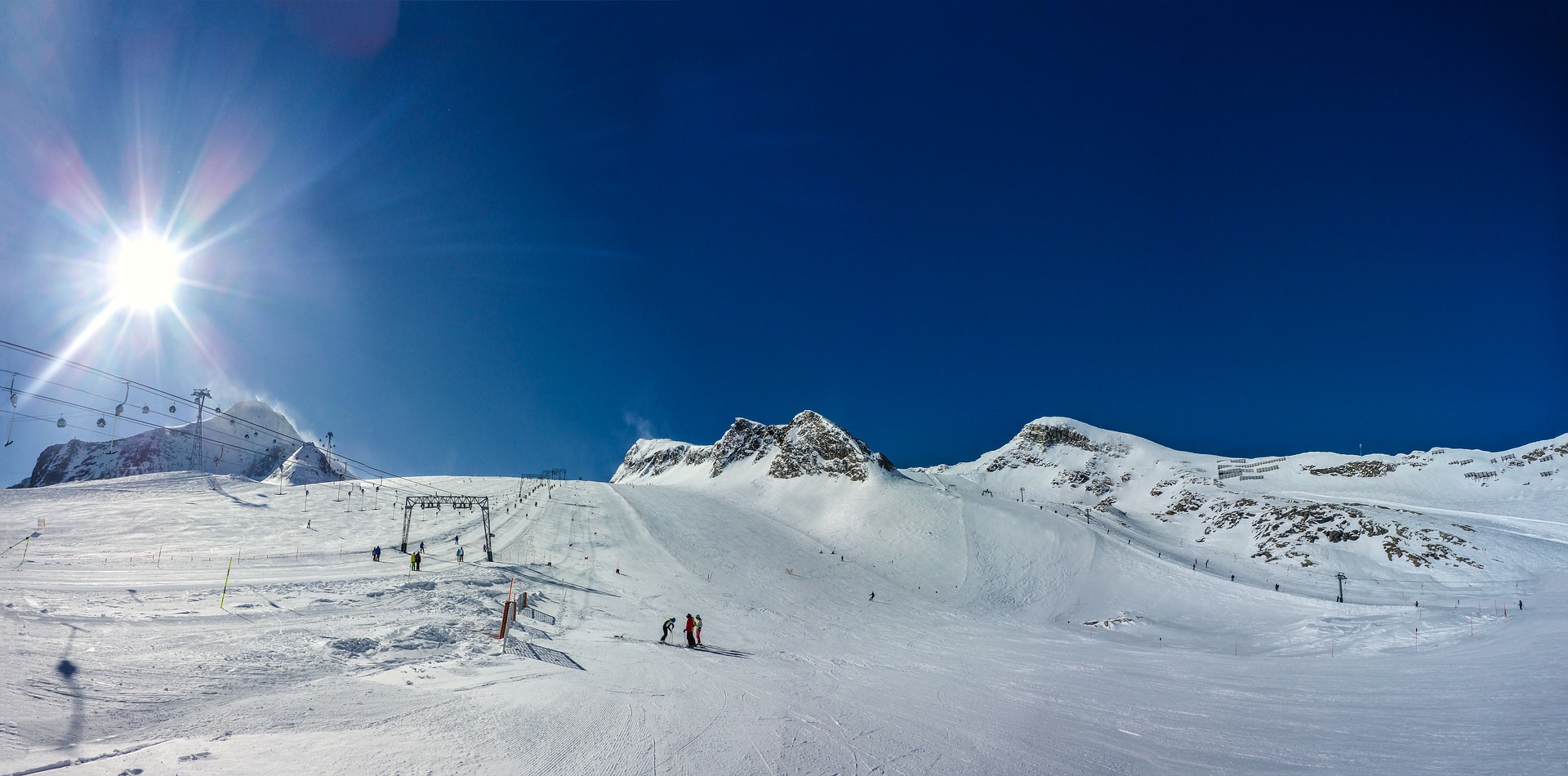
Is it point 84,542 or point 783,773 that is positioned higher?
point 84,542

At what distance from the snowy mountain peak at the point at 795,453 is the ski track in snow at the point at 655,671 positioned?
54.1 metres

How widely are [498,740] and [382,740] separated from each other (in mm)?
1413

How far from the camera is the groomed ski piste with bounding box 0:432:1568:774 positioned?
859 cm

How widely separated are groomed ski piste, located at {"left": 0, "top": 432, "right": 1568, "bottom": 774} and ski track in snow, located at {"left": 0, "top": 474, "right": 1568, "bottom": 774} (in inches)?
3.8

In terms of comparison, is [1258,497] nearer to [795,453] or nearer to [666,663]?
[795,453]

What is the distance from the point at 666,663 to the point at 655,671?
159 centimetres

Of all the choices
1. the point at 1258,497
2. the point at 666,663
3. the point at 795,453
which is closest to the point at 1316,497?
the point at 1258,497

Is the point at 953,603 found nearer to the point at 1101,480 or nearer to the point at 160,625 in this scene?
the point at 160,625

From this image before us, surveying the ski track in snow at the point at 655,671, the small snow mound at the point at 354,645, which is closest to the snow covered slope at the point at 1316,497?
the ski track in snow at the point at 655,671

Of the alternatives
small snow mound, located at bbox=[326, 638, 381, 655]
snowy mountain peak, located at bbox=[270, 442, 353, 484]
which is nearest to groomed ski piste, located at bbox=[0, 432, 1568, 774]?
small snow mound, located at bbox=[326, 638, 381, 655]

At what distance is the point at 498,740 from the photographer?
8.30 metres

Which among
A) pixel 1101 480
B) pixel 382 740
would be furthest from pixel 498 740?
pixel 1101 480

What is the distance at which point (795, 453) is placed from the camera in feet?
353

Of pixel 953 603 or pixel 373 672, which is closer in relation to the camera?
pixel 373 672
